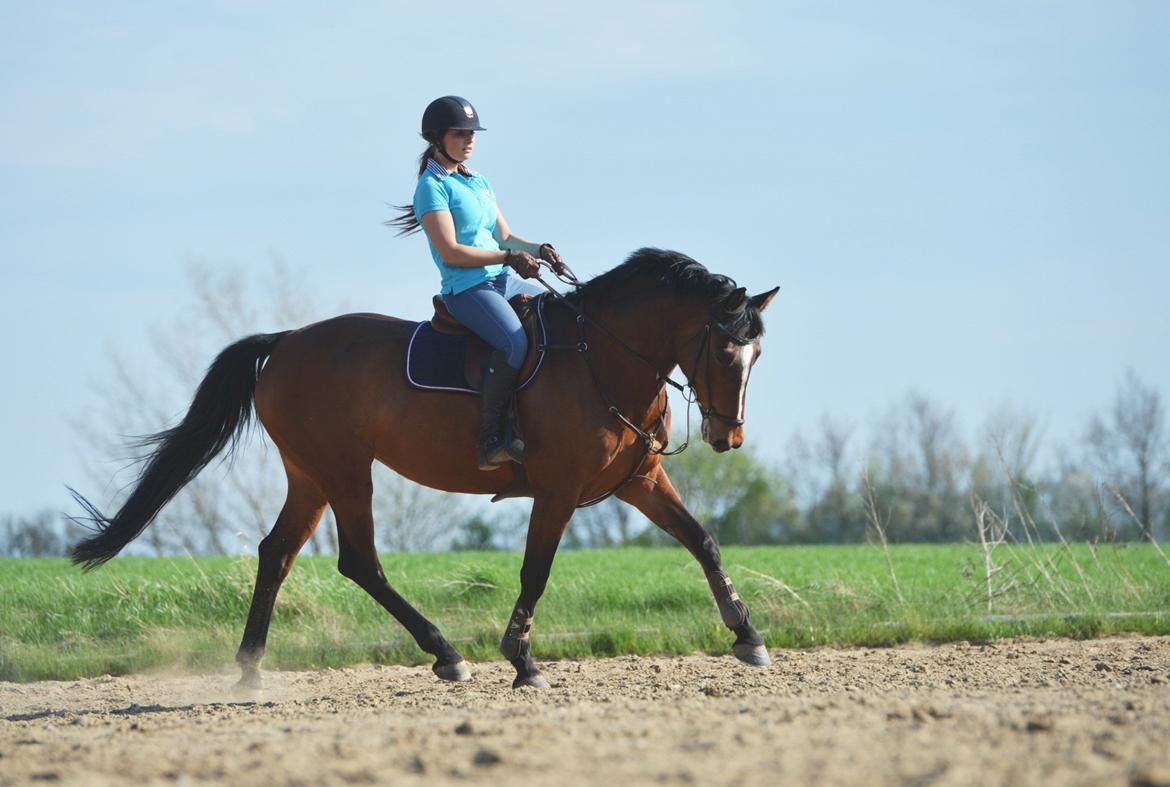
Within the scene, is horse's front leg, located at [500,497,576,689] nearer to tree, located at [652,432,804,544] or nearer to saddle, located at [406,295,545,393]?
saddle, located at [406,295,545,393]

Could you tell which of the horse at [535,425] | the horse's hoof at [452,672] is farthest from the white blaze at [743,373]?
the horse's hoof at [452,672]

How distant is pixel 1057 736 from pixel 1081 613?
6269 millimetres

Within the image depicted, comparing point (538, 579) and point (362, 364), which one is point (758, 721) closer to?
point (538, 579)

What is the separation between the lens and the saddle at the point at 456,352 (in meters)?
7.79

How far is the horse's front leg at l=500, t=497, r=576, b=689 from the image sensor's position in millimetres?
7570

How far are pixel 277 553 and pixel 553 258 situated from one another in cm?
264

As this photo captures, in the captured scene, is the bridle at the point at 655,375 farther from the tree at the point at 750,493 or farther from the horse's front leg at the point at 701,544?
the tree at the point at 750,493

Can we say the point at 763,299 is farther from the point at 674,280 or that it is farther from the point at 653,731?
the point at 653,731

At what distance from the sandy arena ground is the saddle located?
72.2 inches

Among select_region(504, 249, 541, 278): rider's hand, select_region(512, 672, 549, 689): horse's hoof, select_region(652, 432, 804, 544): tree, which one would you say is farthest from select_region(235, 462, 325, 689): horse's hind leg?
select_region(652, 432, 804, 544): tree

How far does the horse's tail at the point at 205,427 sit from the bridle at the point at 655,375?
2167 mm

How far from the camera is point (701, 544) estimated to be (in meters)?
7.93

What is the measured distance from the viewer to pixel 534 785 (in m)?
3.97

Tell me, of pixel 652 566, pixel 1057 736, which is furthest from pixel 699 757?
pixel 652 566
